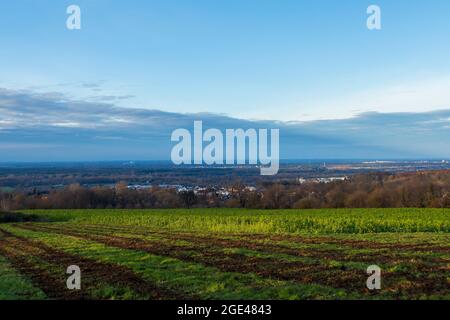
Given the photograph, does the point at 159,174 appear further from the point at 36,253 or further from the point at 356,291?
the point at 356,291

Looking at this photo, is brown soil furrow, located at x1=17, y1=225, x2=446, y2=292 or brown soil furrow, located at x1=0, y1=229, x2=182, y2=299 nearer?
brown soil furrow, located at x1=0, y1=229, x2=182, y2=299

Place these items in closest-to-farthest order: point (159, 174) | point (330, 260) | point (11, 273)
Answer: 1. point (11, 273)
2. point (330, 260)
3. point (159, 174)
